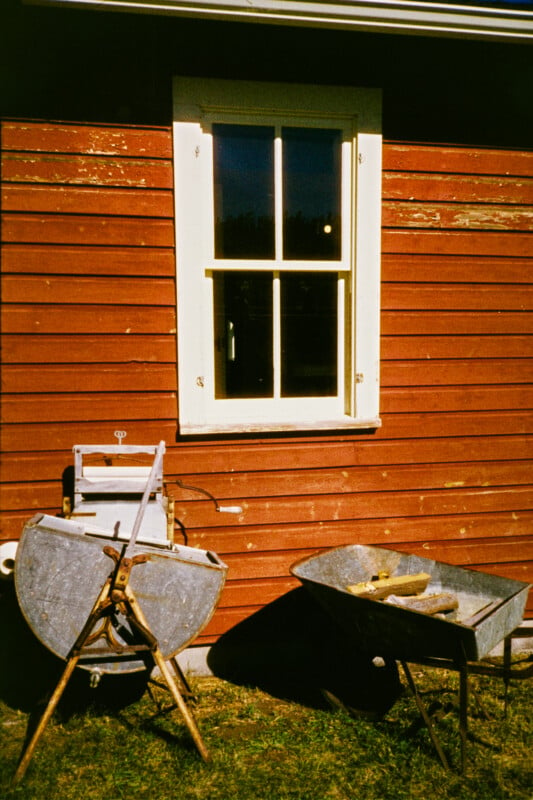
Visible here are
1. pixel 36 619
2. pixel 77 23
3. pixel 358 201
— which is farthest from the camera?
pixel 358 201

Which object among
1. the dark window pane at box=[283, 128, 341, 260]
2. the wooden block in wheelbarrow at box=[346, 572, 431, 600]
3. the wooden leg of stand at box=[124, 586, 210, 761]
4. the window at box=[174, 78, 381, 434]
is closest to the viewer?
the wooden leg of stand at box=[124, 586, 210, 761]

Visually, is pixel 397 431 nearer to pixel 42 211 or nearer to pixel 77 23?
pixel 42 211

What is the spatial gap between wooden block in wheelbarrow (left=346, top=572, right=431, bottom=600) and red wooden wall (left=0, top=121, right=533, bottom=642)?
59cm

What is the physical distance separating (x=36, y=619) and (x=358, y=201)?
283 centimetres

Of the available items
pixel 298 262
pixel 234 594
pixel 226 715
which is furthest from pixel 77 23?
pixel 226 715

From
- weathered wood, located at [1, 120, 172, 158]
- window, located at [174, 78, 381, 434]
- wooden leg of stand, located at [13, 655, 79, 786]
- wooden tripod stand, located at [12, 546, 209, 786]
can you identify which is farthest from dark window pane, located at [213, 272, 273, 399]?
wooden leg of stand, located at [13, 655, 79, 786]

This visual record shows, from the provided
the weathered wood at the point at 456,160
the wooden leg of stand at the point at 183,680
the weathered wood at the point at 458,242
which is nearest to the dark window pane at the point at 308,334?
the weathered wood at the point at 458,242

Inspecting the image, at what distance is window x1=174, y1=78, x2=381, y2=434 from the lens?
11.3ft

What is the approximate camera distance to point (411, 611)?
2598 mm

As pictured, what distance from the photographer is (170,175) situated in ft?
11.2

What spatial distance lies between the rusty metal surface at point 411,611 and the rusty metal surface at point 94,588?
0.52m

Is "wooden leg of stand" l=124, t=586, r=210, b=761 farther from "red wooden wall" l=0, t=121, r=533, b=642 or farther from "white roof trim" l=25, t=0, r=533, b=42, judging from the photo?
"white roof trim" l=25, t=0, r=533, b=42

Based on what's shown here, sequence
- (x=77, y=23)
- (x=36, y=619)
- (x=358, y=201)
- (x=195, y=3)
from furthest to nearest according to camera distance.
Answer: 1. (x=358, y=201)
2. (x=77, y=23)
3. (x=195, y=3)
4. (x=36, y=619)

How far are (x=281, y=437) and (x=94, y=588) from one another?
1.40 m
